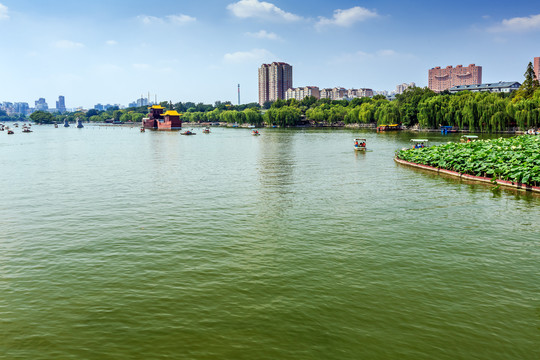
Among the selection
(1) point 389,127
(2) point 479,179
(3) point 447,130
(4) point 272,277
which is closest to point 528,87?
(3) point 447,130

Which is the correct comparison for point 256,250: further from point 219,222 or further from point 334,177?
point 334,177

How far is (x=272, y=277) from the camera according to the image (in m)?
11.5

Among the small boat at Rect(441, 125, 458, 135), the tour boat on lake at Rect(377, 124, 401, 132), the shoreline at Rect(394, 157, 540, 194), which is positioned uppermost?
the tour boat on lake at Rect(377, 124, 401, 132)

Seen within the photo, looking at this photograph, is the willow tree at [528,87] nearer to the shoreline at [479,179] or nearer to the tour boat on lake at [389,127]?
the tour boat on lake at [389,127]

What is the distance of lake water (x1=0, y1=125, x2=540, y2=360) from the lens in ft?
27.2

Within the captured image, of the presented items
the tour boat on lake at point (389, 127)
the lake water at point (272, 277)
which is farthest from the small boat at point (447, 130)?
the lake water at point (272, 277)

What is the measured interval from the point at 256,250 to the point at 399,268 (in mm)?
4642

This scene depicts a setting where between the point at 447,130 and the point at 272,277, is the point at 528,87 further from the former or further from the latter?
the point at 272,277

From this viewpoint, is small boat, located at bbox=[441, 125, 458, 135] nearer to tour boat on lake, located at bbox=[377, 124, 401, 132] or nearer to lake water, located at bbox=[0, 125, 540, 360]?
tour boat on lake, located at bbox=[377, 124, 401, 132]

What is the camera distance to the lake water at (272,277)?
327 inches

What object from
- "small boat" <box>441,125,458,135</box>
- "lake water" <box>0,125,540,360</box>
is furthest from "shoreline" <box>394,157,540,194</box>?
"small boat" <box>441,125,458,135</box>

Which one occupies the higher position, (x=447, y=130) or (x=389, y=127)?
(x=389, y=127)

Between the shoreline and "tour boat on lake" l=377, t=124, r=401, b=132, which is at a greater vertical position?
"tour boat on lake" l=377, t=124, r=401, b=132

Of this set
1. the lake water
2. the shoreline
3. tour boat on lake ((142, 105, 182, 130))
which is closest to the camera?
the lake water
